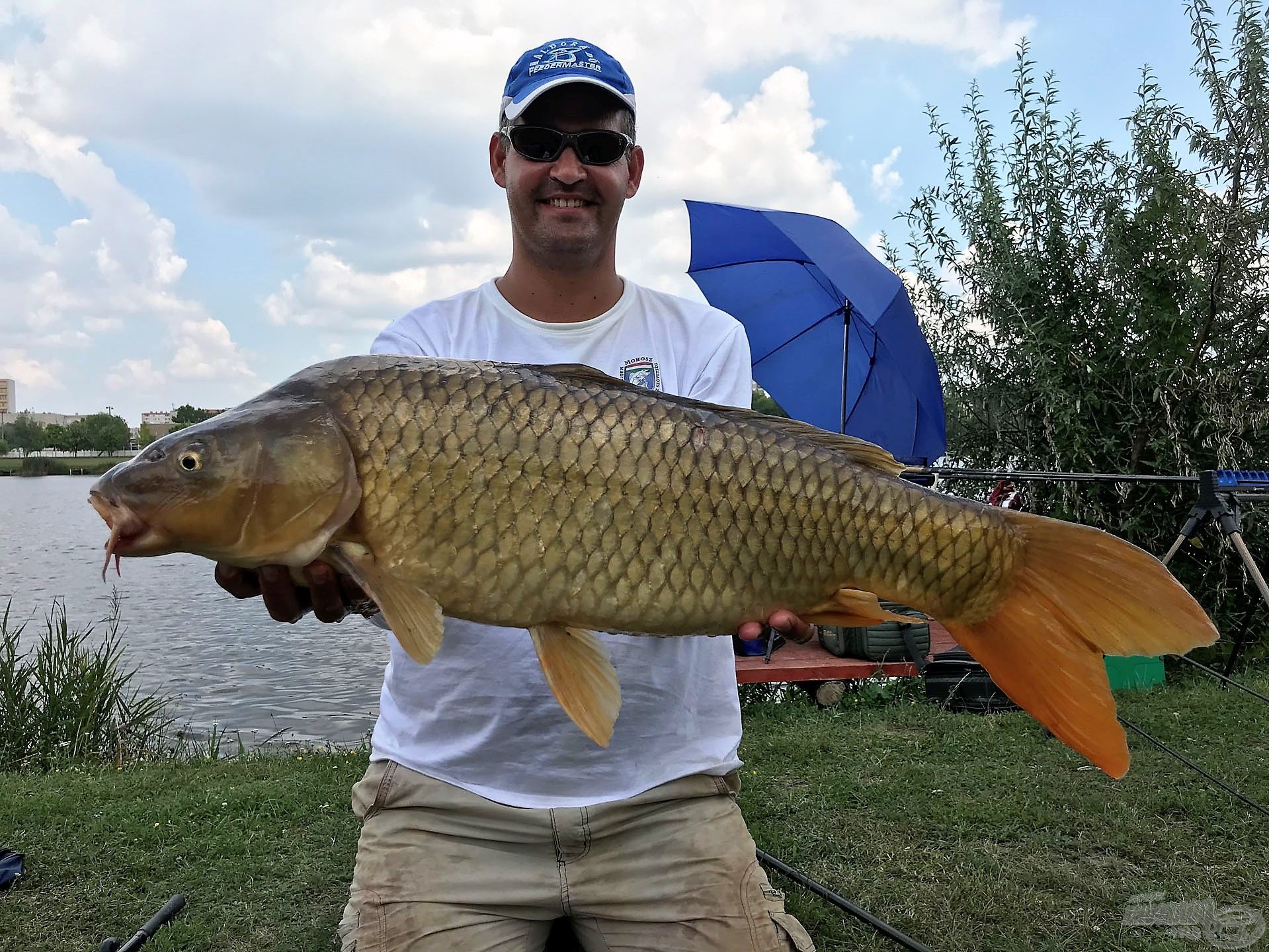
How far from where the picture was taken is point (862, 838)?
9.75 ft

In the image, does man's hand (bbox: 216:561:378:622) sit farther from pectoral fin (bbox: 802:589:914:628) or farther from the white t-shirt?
pectoral fin (bbox: 802:589:914:628)

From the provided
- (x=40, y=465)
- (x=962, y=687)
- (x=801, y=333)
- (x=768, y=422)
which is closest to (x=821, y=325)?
(x=801, y=333)

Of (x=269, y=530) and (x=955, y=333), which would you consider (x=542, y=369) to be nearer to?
(x=269, y=530)

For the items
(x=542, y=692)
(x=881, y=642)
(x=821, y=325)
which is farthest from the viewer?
(x=821, y=325)

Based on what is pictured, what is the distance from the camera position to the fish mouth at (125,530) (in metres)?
1.32

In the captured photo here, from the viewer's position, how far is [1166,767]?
3.44m

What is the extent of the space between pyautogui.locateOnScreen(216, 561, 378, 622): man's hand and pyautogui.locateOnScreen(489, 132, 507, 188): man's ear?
1.03 metres

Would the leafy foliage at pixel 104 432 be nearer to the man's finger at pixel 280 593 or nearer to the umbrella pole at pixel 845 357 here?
the umbrella pole at pixel 845 357

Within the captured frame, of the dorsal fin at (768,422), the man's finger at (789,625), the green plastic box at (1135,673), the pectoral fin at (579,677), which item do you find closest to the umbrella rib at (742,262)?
the green plastic box at (1135,673)

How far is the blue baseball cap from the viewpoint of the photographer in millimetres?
1971

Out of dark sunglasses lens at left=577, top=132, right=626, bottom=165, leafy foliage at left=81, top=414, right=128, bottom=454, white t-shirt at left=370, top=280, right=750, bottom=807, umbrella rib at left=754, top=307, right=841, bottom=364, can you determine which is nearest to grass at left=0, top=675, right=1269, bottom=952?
white t-shirt at left=370, top=280, right=750, bottom=807

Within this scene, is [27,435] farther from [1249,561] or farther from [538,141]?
[1249,561]

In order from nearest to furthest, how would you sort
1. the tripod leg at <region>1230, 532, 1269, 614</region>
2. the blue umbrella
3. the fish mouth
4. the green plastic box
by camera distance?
the fish mouth
the tripod leg at <region>1230, 532, 1269, 614</region>
the green plastic box
the blue umbrella

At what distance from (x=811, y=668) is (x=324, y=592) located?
3.70 m
